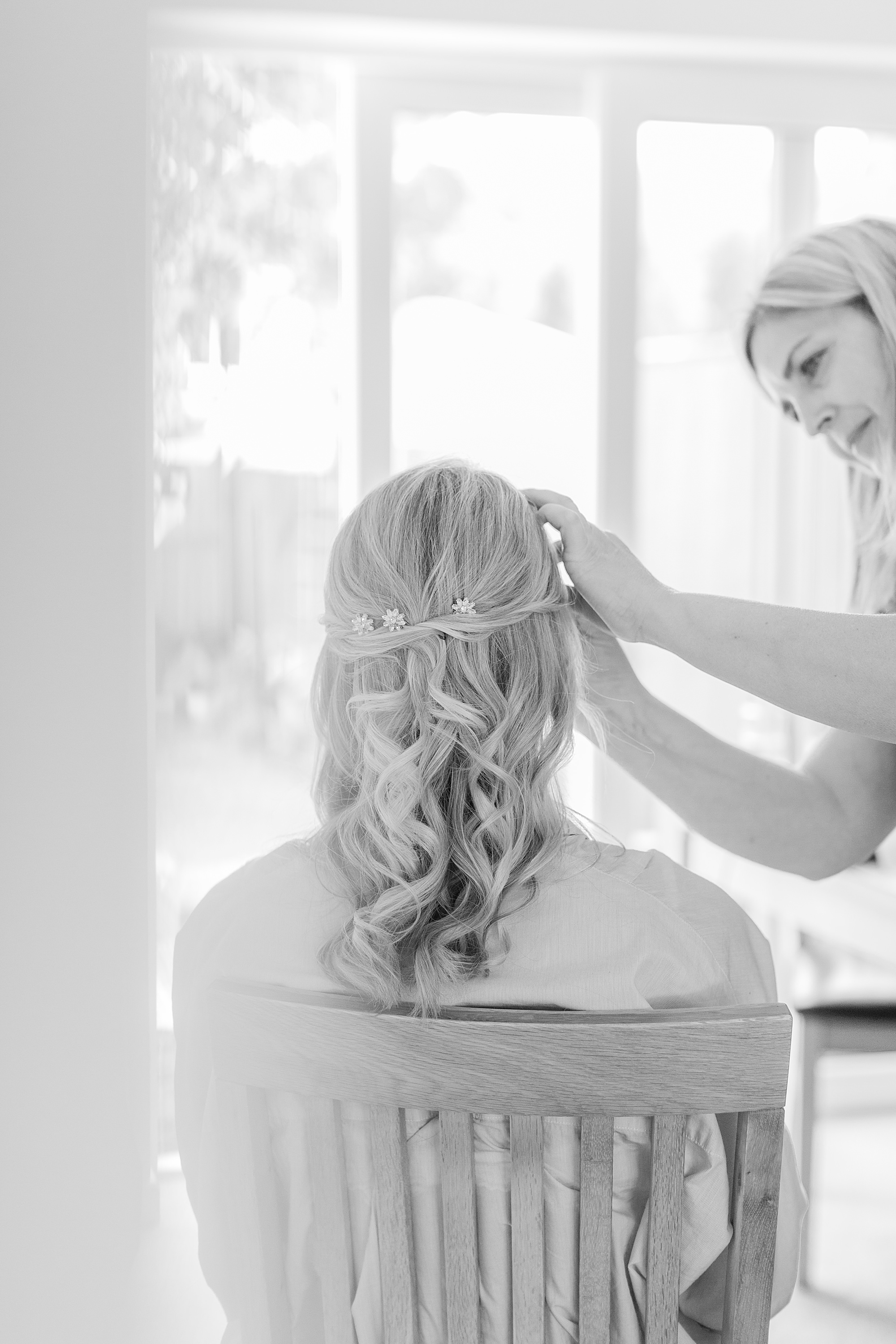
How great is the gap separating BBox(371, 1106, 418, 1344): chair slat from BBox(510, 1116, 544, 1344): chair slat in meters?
0.07

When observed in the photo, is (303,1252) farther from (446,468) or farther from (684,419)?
(684,419)

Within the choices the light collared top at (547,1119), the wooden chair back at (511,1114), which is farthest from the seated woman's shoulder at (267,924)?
the wooden chair back at (511,1114)

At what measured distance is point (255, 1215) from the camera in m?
0.81

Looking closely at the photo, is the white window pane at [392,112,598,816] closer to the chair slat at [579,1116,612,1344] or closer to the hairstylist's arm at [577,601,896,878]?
the hairstylist's arm at [577,601,896,878]

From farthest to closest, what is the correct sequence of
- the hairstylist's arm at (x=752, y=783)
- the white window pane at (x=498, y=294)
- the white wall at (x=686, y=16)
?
1. the white window pane at (x=498, y=294)
2. the white wall at (x=686, y=16)
3. the hairstylist's arm at (x=752, y=783)

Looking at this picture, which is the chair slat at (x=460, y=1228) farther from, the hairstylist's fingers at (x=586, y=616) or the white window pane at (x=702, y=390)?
the white window pane at (x=702, y=390)

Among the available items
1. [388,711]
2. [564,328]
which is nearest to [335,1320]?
[388,711]

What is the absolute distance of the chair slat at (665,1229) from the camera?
742 millimetres

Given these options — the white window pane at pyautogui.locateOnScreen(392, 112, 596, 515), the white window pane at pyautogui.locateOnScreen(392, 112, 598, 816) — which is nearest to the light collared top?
the white window pane at pyautogui.locateOnScreen(392, 112, 598, 816)

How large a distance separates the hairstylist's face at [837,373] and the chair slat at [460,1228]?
3.06ft

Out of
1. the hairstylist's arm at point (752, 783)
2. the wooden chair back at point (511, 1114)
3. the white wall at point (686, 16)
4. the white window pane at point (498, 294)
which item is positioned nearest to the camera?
the wooden chair back at point (511, 1114)

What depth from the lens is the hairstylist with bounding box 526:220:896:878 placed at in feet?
3.55

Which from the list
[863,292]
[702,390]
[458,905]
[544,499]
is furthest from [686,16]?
[458,905]

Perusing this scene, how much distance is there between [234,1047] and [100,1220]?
563 millimetres
